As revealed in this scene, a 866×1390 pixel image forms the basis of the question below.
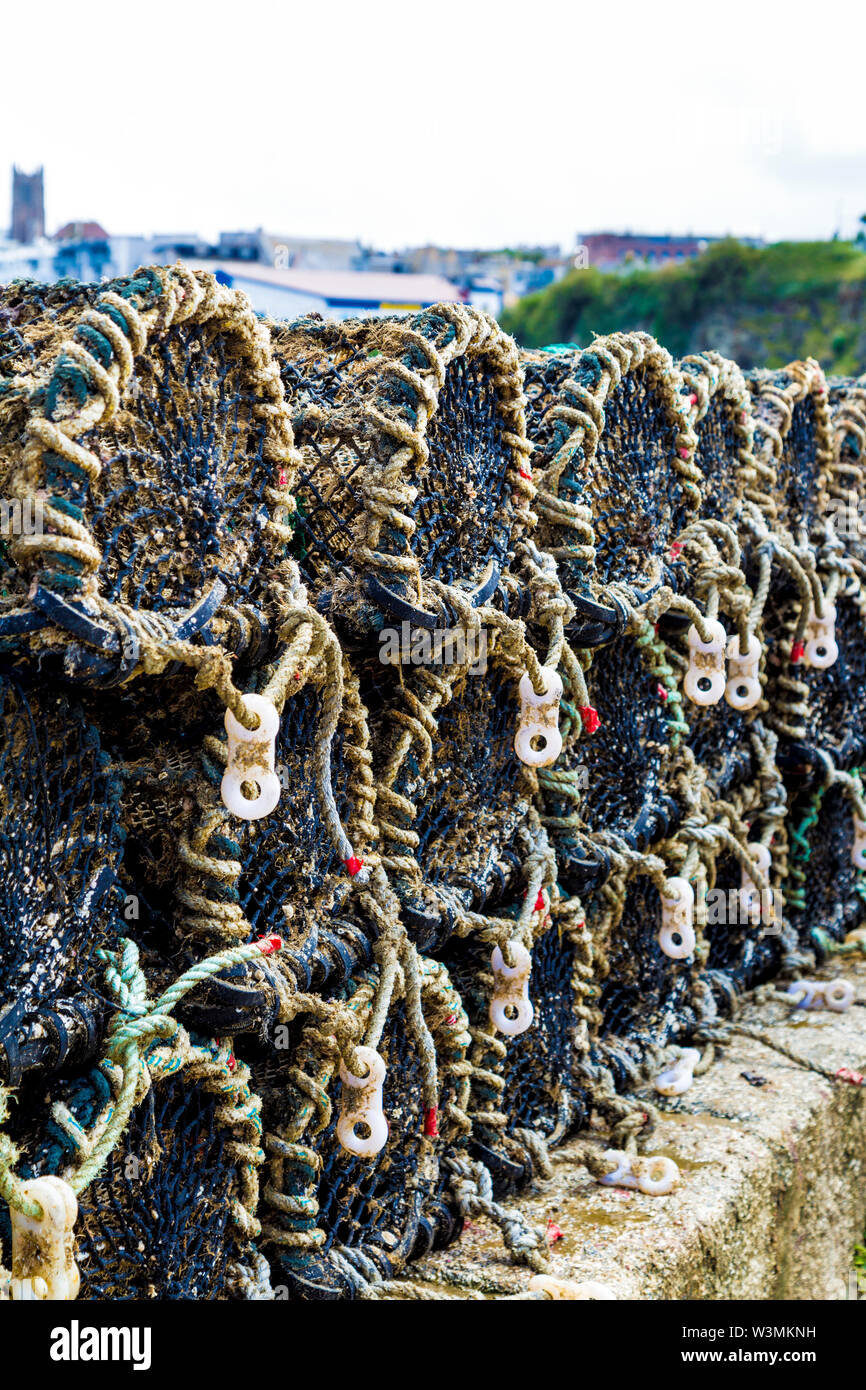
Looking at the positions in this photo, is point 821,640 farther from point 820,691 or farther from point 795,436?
point 795,436

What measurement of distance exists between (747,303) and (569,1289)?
4552cm

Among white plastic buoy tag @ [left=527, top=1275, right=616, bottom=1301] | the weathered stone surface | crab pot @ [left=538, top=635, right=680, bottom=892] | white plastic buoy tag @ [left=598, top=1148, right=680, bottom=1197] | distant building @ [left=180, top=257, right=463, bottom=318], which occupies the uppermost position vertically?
distant building @ [left=180, top=257, right=463, bottom=318]

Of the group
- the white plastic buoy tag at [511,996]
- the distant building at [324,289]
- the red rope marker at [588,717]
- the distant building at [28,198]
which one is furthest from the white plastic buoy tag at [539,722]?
the distant building at [28,198]

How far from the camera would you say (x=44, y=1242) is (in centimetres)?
126

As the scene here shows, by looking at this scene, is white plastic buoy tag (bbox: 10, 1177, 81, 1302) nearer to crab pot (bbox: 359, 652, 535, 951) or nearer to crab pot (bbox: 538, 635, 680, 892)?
crab pot (bbox: 359, 652, 535, 951)

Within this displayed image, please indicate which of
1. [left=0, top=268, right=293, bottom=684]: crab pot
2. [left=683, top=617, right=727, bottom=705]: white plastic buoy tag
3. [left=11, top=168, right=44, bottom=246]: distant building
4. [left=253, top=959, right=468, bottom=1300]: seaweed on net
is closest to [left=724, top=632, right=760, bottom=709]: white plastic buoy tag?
[left=683, top=617, right=727, bottom=705]: white plastic buoy tag

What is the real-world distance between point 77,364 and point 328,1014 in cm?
81

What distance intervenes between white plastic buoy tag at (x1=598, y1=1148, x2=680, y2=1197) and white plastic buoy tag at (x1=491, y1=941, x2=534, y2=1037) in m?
0.33

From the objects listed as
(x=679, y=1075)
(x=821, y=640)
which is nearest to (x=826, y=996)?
(x=679, y=1075)

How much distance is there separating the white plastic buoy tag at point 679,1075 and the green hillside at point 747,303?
4069cm

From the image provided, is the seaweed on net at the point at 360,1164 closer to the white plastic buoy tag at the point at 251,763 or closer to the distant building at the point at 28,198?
the white plastic buoy tag at the point at 251,763

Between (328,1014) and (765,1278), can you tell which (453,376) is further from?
(765,1278)

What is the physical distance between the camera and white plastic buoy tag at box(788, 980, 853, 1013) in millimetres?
2957

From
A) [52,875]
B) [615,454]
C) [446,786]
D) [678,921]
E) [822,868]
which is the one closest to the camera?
[52,875]
